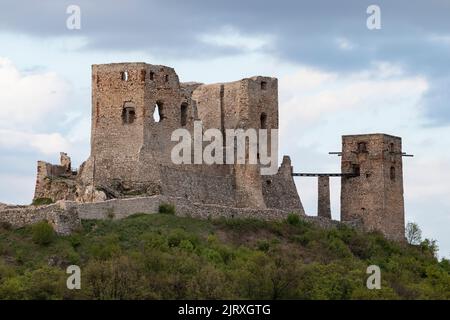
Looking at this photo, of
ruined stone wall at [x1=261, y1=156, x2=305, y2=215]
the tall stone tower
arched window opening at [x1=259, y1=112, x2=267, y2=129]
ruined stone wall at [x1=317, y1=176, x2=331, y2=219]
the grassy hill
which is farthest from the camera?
ruined stone wall at [x1=317, y1=176, x2=331, y2=219]

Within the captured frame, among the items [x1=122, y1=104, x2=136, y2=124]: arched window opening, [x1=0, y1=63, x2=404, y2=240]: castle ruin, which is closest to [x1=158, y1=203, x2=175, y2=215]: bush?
[x1=0, y1=63, x2=404, y2=240]: castle ruin

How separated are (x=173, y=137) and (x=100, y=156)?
10.1 feet

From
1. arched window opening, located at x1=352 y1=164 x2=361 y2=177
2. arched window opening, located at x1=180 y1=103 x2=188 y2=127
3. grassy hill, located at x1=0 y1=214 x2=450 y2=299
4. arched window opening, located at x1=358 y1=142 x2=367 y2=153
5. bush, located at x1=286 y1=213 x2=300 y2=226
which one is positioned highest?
arched window opening, located at x1=180 y1=103 x2=188 y2=127

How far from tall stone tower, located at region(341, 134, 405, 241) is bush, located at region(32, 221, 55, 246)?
18919 millimetres

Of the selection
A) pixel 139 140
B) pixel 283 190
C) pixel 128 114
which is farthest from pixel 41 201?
pixel 283 190

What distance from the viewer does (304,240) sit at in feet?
285

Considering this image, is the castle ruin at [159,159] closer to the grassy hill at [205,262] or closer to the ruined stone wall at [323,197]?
the grassy hill at [205,262]

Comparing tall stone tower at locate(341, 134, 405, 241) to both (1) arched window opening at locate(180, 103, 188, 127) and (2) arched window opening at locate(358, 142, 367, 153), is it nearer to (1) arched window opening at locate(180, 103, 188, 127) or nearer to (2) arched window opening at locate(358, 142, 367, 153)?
(2) arched window opening at locate(358, 142, 367, 153)

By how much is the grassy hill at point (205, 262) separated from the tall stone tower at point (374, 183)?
474cm

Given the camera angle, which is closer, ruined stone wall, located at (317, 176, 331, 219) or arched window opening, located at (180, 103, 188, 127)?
arched window opening, located at (180, 103, 188, 127)

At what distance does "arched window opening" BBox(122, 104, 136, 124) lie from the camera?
8706 cm

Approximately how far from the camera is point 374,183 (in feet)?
313

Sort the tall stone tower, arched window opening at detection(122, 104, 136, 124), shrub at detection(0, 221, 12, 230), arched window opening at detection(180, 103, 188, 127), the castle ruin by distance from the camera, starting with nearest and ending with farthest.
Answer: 1. shrub at detection(0, 221, 12, 230)
2. the castle ruin
3. arched window opening at detection(122, 104, 136, 124)
4. arched window opening at detection(180, 103, 188, 127)
5. the tall stone tower
